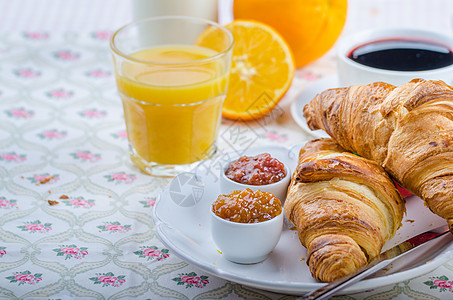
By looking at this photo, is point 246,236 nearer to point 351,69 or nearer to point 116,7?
point 351,69

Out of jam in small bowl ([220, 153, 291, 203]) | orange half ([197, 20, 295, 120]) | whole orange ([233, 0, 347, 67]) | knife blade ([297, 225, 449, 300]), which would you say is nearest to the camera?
knife blade ([297, 225, 449, 300])

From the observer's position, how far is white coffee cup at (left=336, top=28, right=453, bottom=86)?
202cm

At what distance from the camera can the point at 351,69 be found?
7.00 feet

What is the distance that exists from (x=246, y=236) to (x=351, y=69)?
36.1 inches

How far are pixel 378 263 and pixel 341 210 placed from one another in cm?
16

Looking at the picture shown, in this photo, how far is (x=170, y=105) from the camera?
80.9 inches

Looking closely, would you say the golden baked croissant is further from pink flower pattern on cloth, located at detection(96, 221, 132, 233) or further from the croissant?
pink flower pattern on cloth, located at detection(96, 221, 132, 233)

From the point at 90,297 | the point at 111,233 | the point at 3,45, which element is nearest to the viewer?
the point at 90,297

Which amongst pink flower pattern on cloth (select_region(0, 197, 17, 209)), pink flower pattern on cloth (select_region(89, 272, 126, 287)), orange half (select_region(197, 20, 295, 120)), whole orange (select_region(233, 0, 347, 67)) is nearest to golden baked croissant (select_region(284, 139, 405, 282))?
pink flower pattern on cloth (select_region(89, 272, 126, 287))

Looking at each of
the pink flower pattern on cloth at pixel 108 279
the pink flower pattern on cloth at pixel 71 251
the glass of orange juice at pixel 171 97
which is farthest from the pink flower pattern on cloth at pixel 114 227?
the glass of orange juice at pixel 171 97

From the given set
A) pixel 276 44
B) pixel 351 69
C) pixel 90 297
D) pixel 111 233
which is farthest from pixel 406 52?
pixel 90 297

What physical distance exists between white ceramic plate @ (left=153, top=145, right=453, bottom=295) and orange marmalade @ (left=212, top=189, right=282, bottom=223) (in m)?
0.12

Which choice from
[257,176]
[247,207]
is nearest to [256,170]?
[257,176]

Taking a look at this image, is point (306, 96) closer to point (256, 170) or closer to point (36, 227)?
point (256, 170)
